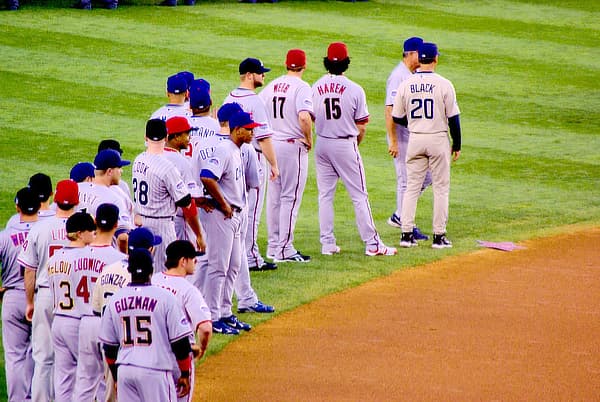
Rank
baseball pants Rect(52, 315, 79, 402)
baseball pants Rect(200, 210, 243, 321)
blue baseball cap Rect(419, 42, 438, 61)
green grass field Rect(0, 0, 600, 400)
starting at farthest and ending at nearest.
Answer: green grass field Rect(0, 0, 600, 400) < blue baseball cap Rect(419, 42, 438, 61) < baseball pants Rect(200, 210, 243, 321) < baseball pants Rect(52, 315, 79, 402)

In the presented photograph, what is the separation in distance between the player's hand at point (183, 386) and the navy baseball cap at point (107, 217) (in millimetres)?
1115

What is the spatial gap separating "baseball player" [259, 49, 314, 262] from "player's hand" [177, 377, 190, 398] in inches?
183

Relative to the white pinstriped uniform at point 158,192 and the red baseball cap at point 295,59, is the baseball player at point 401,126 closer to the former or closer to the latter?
the red baseball cap at point 295,59

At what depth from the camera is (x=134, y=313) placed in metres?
6.40

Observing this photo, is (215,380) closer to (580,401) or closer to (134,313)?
(134,313)

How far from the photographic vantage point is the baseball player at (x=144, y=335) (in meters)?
6.39

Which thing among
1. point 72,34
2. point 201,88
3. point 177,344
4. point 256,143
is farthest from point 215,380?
point 72,34

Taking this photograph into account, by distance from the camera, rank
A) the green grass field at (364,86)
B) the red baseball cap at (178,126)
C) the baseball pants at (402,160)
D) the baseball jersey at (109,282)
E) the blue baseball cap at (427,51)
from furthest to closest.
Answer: the green grass field at (364,86) < the baseball pants at (402,160) < the blue baseball cap at (427,51) < the red baseball cap at (178,126) < the baseball jersey at (109,282)

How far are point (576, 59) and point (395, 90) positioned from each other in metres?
9.90

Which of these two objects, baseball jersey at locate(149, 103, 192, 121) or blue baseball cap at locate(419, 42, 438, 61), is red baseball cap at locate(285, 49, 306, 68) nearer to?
blue baseball cap at locate(419, 42, 438, 61)

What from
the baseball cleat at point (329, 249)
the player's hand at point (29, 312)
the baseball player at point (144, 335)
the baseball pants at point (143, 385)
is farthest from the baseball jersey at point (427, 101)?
the baseball pants at point (143, 385)

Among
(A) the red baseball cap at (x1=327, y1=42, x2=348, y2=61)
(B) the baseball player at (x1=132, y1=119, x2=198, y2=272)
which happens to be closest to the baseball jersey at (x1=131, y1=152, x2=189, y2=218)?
(B) the baseball player at (x1=132, y1=119, x2=198, y2=272)

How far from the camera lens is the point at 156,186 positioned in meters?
8.66

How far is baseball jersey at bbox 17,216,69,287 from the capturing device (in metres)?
7.53
